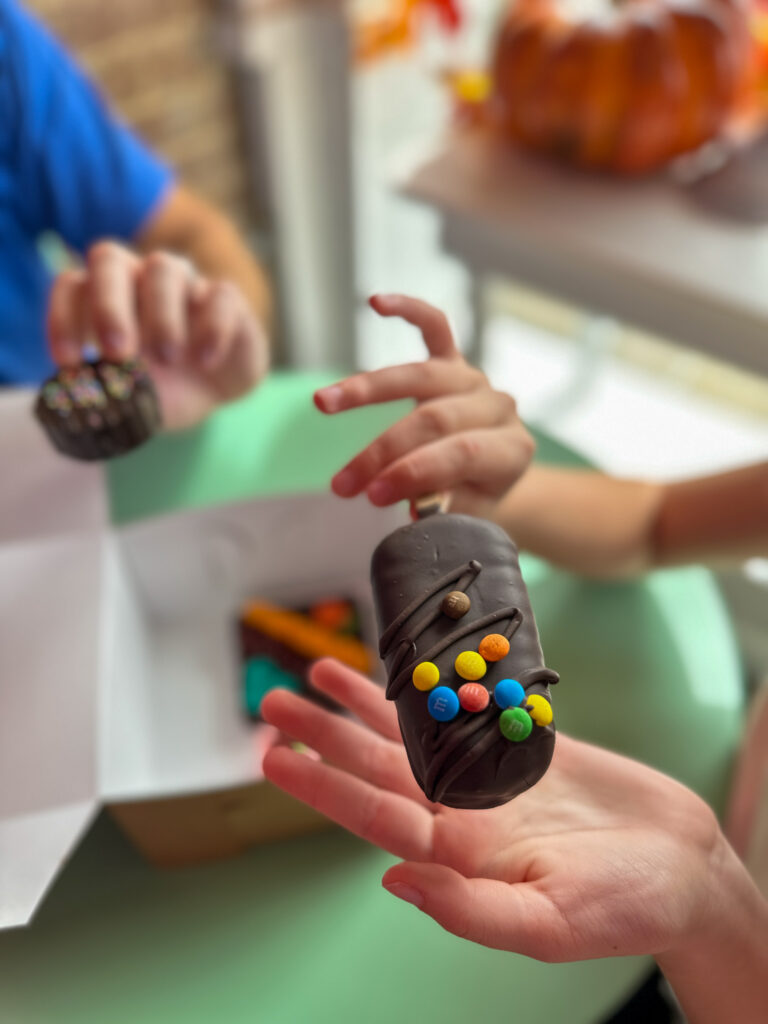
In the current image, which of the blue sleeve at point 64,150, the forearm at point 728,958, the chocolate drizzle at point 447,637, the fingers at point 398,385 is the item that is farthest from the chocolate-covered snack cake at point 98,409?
the blue sleeve at point 64,150

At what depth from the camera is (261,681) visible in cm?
56

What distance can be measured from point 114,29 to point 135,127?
147 millimetres

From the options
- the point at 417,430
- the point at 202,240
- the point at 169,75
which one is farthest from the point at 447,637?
the point at 169,75

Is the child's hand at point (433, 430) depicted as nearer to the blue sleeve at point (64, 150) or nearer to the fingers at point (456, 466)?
the fingers at point (456, 466)

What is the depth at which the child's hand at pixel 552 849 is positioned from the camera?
0.30 m

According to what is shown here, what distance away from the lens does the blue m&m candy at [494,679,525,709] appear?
0.26m

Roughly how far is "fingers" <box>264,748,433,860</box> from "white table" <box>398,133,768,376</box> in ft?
2.23

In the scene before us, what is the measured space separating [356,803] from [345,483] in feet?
0.44

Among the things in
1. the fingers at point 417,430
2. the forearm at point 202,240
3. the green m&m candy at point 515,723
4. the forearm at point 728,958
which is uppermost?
the fingers at point 417,430

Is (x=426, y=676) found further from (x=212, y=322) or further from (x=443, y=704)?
(x=212, y=322)

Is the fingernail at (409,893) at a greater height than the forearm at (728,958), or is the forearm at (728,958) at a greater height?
the fingernail at (409,893)

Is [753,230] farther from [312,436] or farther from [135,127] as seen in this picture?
[135,127]

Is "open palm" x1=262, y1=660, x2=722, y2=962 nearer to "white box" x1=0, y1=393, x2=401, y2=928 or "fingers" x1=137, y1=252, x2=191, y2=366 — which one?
"white box" x1=0, y1=393, x2=401, y2=928

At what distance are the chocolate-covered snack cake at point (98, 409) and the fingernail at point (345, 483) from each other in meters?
0.15
